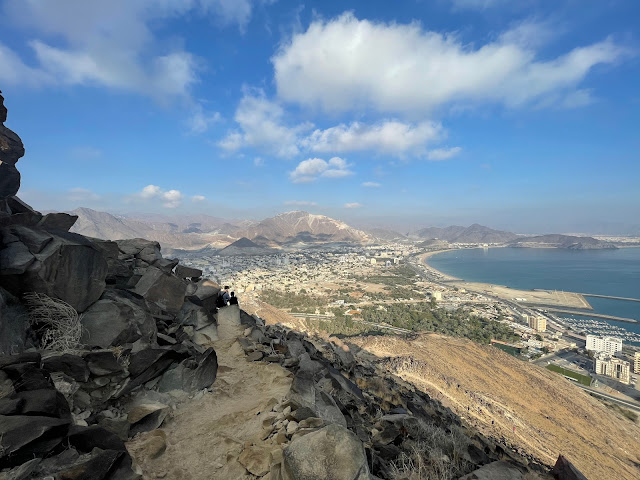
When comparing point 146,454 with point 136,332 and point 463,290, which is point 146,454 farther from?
point 463,290

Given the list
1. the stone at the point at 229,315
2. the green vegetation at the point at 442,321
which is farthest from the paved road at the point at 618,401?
the stone at the point at 229,315

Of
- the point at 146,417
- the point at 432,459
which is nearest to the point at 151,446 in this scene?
the point at 146,417

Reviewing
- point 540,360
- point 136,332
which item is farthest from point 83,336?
point 540,360

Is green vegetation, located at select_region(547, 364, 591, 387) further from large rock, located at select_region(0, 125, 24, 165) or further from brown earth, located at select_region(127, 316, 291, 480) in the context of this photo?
large rock, located at select_region(0, 125, 24, 165)

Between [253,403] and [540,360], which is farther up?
[253,403]

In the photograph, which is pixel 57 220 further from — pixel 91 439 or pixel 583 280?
pixel 583 280
